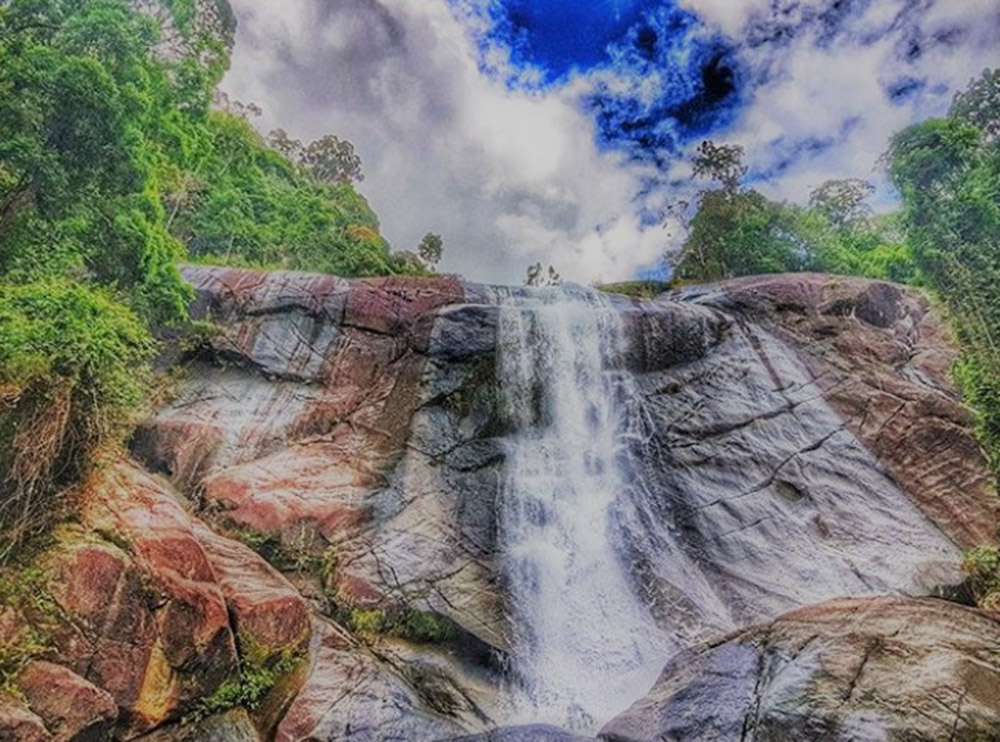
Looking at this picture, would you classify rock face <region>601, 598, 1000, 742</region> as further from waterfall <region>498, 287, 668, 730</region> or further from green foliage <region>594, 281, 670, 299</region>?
green foliage <region>594, 281, 670, 299</region>

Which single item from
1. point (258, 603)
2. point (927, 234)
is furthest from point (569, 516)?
point (927, 234)

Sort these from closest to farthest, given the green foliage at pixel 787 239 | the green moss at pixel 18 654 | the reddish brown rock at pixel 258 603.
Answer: the green moss at pixel 18 654, the reddish brown rock at pixel 258 603, the green foliage at pixel 787 239

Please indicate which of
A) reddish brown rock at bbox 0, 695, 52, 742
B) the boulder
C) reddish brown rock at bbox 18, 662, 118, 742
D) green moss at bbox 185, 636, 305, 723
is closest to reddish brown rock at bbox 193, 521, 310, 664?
green moss at bbox 185, 636, 305, 723

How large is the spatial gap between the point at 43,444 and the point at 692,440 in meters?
12.2

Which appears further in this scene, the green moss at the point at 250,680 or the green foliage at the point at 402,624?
the green foliage at the point at 402,624

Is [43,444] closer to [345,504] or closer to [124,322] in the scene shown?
[124,322]

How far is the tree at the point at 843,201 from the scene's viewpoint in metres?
27.5

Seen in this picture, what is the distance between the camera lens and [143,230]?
34.8 feet

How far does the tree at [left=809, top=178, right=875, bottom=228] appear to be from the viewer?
90.3ft

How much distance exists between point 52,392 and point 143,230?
4.32 m

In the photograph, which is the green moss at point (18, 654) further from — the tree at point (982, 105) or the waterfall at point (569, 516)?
the tree at point (982, 105)

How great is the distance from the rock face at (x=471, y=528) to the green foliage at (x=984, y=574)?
382 millimetres

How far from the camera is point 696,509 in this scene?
13.2 m

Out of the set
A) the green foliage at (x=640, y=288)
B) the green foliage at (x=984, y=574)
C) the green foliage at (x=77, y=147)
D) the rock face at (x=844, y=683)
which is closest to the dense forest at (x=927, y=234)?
the green foliage at (x=984, y=574)
